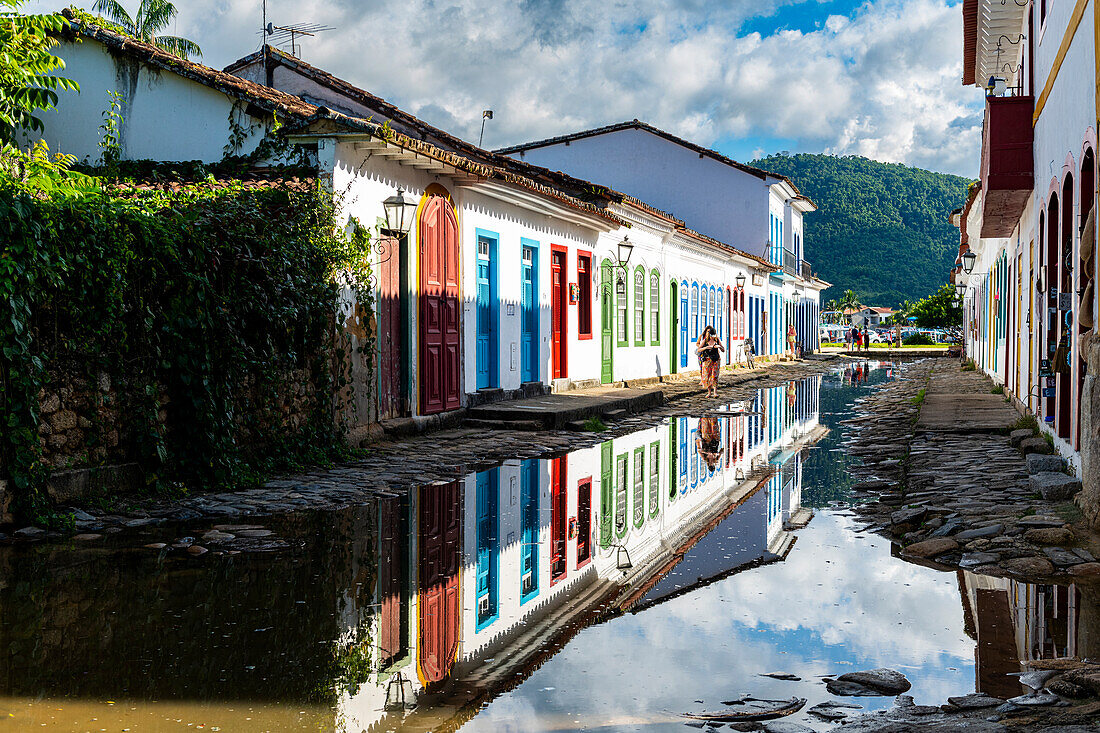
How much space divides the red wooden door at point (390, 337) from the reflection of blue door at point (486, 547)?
2811mm

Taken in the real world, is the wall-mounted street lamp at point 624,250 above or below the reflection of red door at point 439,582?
above

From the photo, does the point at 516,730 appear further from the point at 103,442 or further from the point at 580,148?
the point at 580,148

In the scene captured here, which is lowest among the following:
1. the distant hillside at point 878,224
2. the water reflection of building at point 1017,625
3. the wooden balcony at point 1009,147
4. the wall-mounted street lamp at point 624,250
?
the water reflection of building at point 1017,625

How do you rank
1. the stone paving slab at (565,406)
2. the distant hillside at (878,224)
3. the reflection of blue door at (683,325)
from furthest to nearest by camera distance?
the distant hillside at (878,224) < the reflection of blue door at (683,325) < the stone paving slab at (565,406)

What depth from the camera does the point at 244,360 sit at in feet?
28.0

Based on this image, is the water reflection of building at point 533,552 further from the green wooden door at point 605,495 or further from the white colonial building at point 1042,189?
the white colonial building at point 1042,189

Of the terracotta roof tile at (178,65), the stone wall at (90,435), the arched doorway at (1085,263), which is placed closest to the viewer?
the stone wall at (90,435)

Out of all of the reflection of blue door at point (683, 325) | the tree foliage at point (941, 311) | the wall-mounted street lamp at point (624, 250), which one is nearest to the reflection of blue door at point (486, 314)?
the wall-mounted street lamp at point (624, 250)

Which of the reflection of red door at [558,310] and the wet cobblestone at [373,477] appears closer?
→ the wet cobblestone at [373,477]

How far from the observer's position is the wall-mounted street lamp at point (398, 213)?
37.3 feet

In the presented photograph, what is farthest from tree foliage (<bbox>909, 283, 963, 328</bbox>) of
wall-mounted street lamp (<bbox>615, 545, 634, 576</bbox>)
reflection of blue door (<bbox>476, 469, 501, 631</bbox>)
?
wall-mounted street lamp (<bbox>615, 545, 634, 576</bbox>)

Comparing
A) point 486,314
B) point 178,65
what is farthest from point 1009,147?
point 178,65

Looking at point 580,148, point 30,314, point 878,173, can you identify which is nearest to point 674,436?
point 30,314

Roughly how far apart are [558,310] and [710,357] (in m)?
3.99
